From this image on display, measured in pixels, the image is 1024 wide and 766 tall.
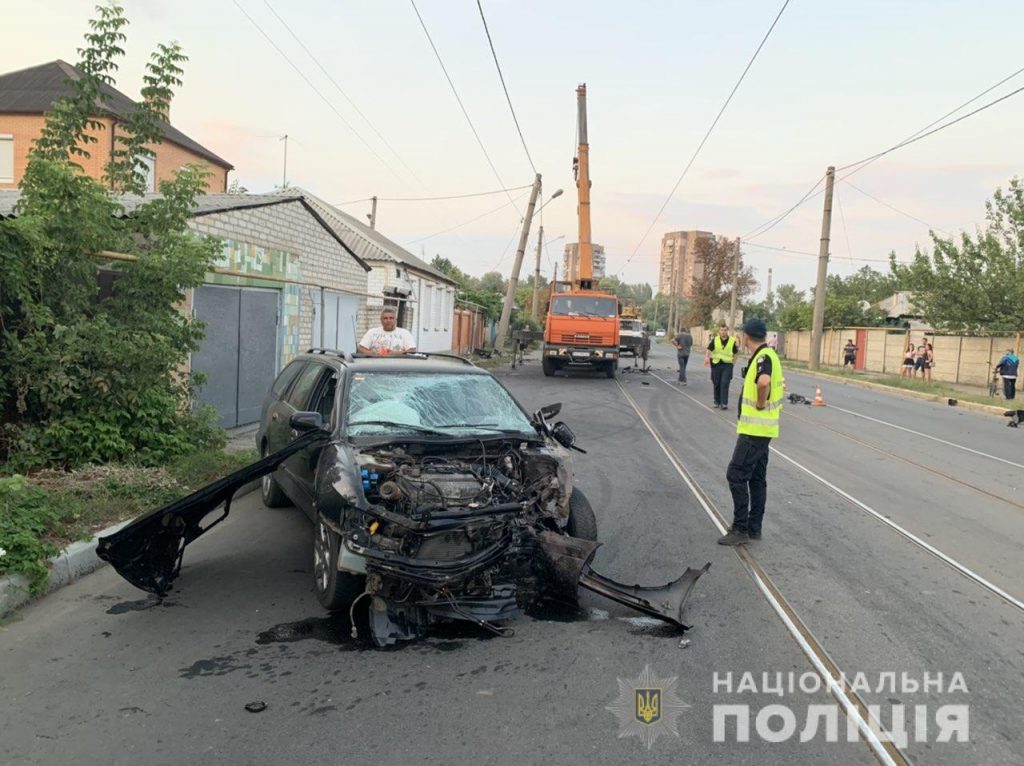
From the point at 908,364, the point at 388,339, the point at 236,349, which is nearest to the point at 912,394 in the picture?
the point at 908,364

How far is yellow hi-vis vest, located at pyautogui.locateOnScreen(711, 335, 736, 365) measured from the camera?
1645 centimetres

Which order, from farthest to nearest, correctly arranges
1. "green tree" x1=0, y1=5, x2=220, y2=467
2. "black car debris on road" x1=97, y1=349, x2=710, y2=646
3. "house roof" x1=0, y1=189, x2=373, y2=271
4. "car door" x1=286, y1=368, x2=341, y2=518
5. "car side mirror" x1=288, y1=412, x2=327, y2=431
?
"house roof" x1=0, y1=189, x2=373, y2=271, "green tree" x1=0, y1=5, x2=220, y2=467, "car door" x1=286, y1=368, x2=341, y2=518, "car side mirror" x1=288, y1=412, x2=327, y2=431, "black car debris on road" x1=97, y1=349, x2=710, y2=646

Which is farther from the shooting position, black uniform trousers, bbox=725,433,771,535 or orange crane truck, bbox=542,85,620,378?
orange crane truck, bbox=542,85,620,378

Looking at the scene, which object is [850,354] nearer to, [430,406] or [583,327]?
[583,327]

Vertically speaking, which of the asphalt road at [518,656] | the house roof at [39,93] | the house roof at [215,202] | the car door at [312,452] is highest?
the house roof at [39,93]

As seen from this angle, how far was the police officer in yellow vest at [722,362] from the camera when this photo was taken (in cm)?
1647

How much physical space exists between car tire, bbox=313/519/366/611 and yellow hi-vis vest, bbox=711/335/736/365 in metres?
13.1

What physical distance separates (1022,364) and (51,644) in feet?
104

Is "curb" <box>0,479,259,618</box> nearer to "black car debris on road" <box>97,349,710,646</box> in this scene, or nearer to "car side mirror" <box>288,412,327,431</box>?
"black car debris on road" <box>97,349,710,646</box>

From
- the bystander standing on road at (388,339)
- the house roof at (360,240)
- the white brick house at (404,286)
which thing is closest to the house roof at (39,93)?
the house roof at (360,240)

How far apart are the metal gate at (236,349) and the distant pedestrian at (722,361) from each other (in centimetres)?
923

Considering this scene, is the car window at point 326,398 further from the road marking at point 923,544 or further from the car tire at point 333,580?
the road marking at point 923,544

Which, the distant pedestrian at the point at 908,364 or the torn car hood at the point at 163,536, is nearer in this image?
Answer: the torn car hood at the point at 163,536

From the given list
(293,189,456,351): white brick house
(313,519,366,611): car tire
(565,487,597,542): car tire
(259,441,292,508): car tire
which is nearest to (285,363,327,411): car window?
(259,441,292,508): car tire
